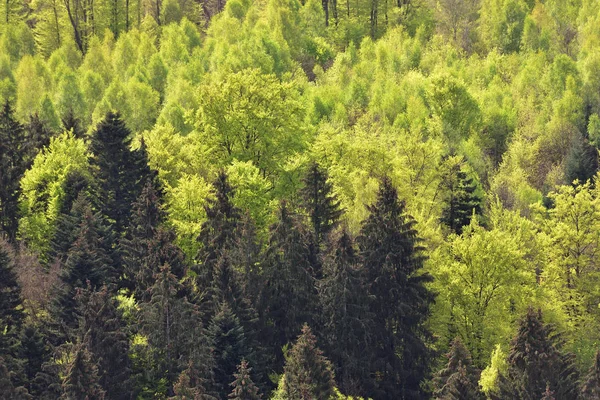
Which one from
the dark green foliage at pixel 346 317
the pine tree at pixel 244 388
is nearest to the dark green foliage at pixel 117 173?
the dark green foliage at pixel 346 317

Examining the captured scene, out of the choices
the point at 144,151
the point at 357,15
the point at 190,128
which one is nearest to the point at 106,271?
the point at 144,151

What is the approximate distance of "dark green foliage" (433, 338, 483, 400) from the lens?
59625mm

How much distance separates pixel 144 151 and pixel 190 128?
23319mm

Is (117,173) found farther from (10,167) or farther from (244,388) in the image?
(244,388)

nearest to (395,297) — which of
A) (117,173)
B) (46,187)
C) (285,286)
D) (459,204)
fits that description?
(285,286)

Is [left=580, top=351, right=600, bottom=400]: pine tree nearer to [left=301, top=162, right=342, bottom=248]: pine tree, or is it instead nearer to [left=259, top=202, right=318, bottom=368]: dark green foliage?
[left=259, top=202, right=318, bottom=368]: dark green foliage

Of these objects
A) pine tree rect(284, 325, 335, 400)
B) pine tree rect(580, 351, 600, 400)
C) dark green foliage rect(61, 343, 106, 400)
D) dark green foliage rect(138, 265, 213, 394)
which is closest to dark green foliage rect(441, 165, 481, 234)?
pine tree rect(580, 351, 600, 400)

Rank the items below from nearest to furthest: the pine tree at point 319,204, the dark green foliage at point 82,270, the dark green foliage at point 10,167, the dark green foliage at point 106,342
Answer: the dark green foliage at point 106,342 → the dark green foliage at point 82,270 → the pine tree at point 319,204 → the dark green foliage at point 10,167

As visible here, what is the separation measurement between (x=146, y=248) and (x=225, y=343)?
1024cm

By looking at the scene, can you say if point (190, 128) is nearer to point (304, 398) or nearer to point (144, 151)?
point (144, 151)

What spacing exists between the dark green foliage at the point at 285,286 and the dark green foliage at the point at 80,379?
13187 millimetres

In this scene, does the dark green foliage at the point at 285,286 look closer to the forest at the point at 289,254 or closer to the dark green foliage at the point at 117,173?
the forest at the point at 289,254

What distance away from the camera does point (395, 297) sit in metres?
68.0

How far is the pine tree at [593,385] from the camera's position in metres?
59.4
